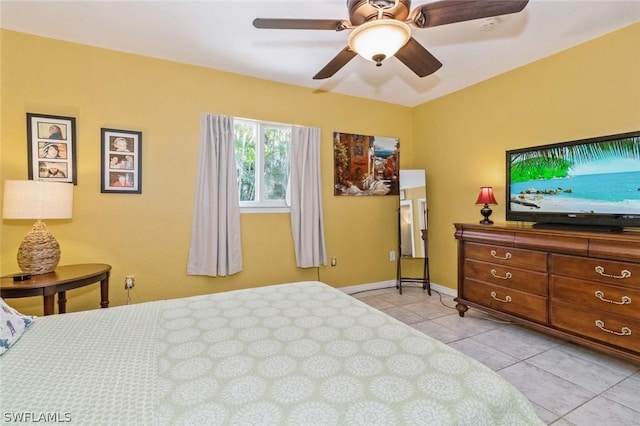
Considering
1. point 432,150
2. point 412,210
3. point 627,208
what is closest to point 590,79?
point 627,208

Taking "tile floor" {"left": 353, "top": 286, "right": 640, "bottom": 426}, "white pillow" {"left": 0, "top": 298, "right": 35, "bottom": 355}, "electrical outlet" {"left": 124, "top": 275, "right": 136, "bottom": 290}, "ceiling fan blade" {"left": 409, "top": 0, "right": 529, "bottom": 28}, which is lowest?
"tile floor" {"left": 353, "top": 286, "right": 640, "bottom": 426}

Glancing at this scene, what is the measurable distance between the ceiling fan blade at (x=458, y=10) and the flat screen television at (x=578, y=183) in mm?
1688

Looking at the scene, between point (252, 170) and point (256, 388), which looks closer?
point (256, 388)

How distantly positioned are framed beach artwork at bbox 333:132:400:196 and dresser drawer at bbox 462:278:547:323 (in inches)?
65.7

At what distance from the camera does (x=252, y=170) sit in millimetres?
3453

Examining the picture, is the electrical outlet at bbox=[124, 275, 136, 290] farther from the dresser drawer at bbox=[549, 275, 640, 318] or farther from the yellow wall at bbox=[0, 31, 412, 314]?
the dresser drawer at bbox=[549, 275, 640, 318]

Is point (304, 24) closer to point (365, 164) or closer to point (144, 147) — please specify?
point (144, 147)

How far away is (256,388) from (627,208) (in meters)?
2.96

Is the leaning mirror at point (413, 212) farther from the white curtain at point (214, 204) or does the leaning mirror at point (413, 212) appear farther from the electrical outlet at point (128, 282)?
the electrical outlet at point (128, 282)

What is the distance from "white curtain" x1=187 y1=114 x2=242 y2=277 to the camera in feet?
10.1

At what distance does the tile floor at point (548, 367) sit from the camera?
1.76 m

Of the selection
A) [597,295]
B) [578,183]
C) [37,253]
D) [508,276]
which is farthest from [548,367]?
[37,253]

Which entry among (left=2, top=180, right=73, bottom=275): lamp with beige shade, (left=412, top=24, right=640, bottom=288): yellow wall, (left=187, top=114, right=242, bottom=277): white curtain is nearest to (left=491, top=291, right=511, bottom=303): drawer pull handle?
(left=412, top=24, right=640, bottom=288): yellow wall

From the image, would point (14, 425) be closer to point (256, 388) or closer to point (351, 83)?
point (256, 388)
